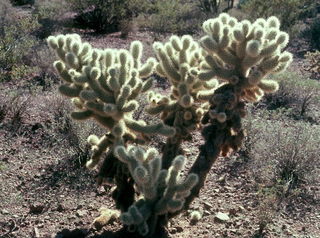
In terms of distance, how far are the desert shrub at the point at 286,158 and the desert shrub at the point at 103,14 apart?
8974 mm

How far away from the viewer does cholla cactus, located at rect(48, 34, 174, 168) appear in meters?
4.00

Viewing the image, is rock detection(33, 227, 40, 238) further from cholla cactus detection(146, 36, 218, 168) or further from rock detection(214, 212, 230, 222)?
rock detection(214, 212, 230, 222)

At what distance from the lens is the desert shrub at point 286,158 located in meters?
5.29

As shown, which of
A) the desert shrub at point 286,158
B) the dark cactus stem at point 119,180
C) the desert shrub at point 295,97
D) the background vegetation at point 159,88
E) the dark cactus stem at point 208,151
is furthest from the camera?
the desert shrub at point 295,97

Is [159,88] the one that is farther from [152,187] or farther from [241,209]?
[152,187]

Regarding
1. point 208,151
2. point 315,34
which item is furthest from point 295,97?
point 315,34

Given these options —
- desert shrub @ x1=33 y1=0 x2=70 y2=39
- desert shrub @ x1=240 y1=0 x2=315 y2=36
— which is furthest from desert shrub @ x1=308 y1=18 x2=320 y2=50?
desert shrub @ x1=33 y1=0 x2=70 y2=39

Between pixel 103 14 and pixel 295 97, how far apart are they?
7.76 metres

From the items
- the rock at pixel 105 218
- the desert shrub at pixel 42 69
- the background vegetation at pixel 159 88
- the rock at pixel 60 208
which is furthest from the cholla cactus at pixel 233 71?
the desert shrub at pixel 42 69

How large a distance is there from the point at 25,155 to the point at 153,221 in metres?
2.49

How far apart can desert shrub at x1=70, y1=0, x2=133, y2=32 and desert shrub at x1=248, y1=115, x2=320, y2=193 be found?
8.97 m

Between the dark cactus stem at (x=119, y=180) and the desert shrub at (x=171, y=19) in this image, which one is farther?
the desert shrub at (x=171, y=19)

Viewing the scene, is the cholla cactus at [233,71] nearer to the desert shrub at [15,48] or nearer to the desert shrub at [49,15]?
the desert shrub at [15,48]

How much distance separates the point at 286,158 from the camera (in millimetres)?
5375
